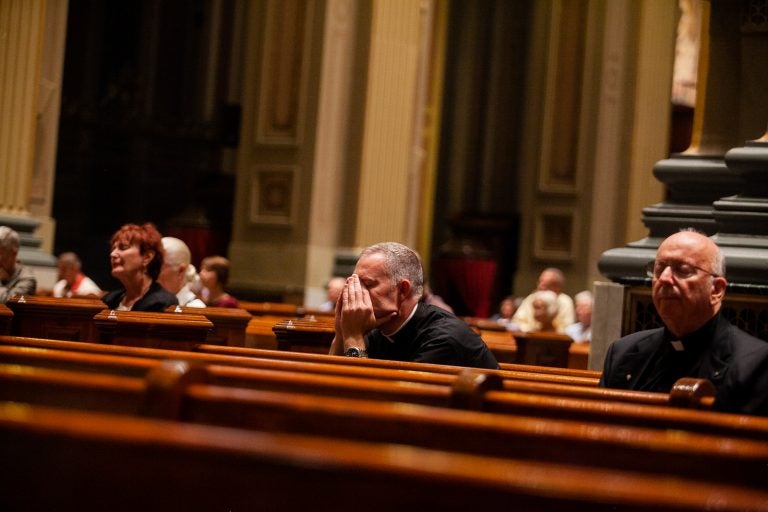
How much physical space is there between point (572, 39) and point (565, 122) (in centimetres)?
102

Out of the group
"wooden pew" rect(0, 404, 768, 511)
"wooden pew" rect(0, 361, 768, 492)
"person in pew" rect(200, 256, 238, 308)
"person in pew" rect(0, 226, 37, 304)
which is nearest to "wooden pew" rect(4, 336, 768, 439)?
"wooden pew" rect(0, 361, 768, 492)

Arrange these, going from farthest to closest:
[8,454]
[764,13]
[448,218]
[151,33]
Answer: [151,33] → [448,218] → [764,13] → [8,454]

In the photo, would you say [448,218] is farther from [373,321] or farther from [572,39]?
[373,321]

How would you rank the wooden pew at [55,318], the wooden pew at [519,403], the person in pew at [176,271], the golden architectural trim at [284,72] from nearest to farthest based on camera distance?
1. the wooden pew at [519,403]
2. the wooden pew at [55,318]
3. the person in pew at [176,271]
4. the golden architectural trim at [284,72]

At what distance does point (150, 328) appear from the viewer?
188 inches

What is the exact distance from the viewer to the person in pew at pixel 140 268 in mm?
5791

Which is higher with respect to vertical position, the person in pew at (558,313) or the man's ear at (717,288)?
the man's ear at (717,288)

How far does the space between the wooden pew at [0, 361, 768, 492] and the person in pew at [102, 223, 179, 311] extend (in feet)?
10.1

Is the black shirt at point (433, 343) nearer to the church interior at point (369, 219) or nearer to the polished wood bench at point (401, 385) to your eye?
the church interior at point (369, 219)

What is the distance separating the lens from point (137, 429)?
6.16ft

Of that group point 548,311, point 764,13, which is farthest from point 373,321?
point 548,311

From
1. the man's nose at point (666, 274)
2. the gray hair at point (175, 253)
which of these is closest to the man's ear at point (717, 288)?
the man's nose at point (666, 274)

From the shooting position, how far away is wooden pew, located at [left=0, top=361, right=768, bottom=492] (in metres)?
2.39

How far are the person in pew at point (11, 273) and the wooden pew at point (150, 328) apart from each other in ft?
7.62
